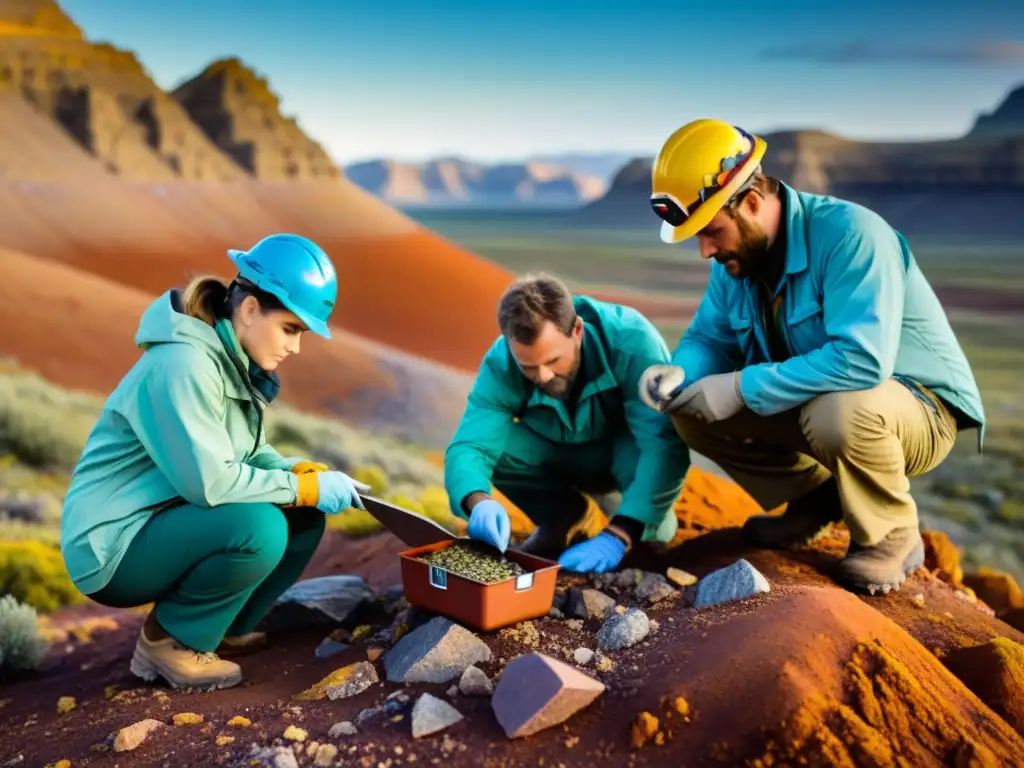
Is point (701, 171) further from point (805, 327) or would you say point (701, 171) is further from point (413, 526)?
point (413, 526)

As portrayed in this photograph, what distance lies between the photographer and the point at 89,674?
3547mm

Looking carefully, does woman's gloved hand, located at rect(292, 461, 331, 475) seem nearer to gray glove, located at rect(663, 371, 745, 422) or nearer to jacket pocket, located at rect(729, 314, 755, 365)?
gray glove, located at rect(663, 371, 745, 422)

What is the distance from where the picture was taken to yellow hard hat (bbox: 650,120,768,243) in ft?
10.4

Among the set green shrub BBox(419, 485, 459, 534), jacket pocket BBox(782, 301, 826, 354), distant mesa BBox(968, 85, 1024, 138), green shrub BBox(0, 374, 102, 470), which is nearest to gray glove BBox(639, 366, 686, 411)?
jacket pocket BBox(782, 301, 826, 354)

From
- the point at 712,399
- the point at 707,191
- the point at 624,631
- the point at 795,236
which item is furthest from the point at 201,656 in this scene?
the point at 795,236

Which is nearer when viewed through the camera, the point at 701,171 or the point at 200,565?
the point at 200,565

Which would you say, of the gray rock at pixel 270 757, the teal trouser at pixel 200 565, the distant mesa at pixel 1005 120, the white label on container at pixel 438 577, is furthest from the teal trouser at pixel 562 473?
the distant mesa at pixel 1005 120

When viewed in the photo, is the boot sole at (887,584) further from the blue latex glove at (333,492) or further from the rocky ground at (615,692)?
the blue latex glove at (333,492)

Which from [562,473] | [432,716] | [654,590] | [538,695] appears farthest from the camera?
[562,473]

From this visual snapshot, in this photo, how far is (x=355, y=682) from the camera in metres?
2.80

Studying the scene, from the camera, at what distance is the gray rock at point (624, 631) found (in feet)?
9.07

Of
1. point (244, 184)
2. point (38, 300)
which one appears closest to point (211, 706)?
point (38, 300)

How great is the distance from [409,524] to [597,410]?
88cm

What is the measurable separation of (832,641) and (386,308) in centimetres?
1635
